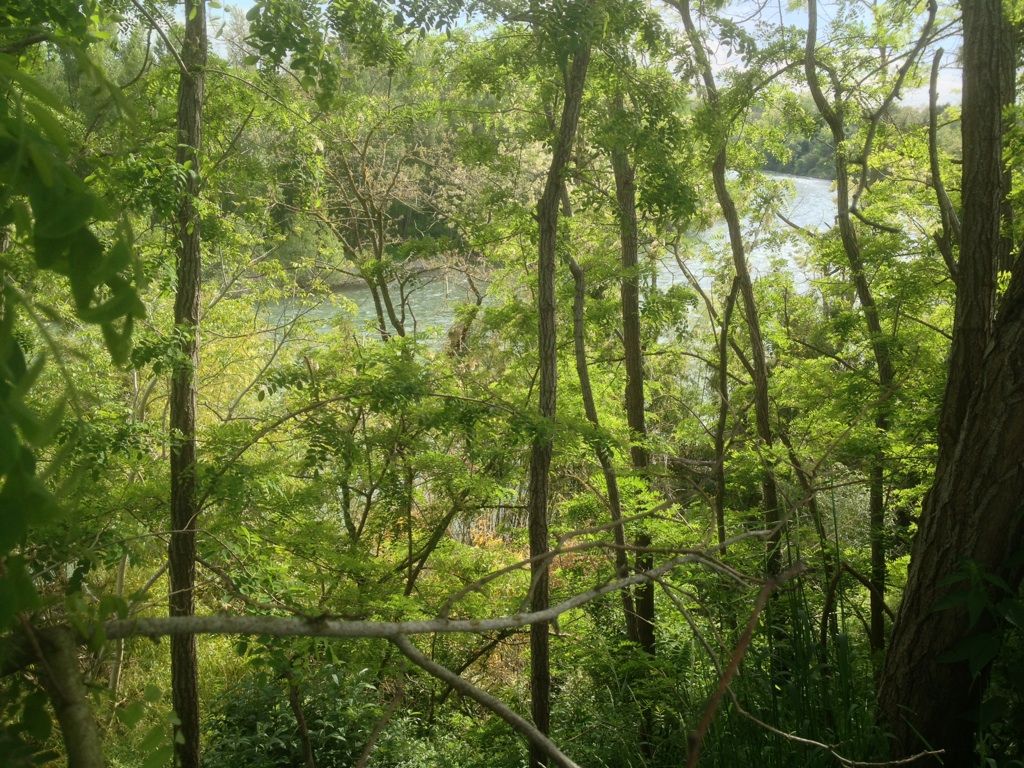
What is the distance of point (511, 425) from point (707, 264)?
24.2ft

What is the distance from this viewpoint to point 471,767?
5941mm

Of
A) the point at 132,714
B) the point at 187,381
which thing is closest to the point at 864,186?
the point at 187,381

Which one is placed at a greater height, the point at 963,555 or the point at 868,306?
the point at 868,306

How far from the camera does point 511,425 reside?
4.56 metres

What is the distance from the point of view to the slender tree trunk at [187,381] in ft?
14.9

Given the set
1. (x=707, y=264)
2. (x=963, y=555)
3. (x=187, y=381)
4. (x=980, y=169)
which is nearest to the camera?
(x=963, y=555)

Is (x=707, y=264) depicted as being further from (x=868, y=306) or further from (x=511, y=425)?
(x=511, y=425)

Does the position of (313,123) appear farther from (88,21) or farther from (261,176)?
(88,21)

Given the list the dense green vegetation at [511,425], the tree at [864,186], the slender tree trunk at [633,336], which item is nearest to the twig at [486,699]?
the dense green vegetation at [511,425]

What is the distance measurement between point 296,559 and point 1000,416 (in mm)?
4203

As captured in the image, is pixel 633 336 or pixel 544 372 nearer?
pixel 544 372

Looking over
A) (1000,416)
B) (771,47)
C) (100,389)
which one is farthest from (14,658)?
(100,389)

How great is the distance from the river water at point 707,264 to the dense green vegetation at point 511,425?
0.26 metres

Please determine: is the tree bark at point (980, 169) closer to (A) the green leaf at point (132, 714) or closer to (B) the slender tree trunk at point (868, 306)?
(B) the slender tree trunk at point (868, 306)
